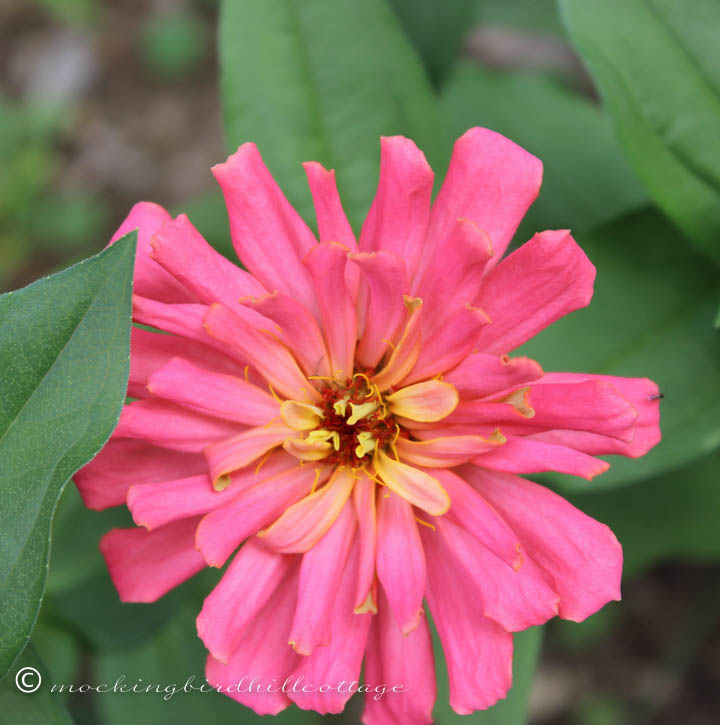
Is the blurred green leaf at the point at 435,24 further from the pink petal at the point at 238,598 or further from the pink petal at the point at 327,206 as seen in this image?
the pink petal at the point at 238,598

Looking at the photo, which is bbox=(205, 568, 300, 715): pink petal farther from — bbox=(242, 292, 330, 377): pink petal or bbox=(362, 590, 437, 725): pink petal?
bbox=(242, 292, 330, 377): pink petal

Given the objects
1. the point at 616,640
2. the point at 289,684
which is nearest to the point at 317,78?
the point at 289,684

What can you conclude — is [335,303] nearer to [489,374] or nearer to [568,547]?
[489,374]

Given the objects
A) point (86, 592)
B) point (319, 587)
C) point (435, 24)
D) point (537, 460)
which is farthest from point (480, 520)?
point (435, 24)

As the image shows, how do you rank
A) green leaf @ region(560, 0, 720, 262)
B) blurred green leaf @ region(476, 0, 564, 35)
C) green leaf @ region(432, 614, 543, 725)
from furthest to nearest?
blurred green leaf @ region(476, 0, 564, 35) < green leaf @ region(432, 614, 543, 725) < green leaf @ region(560, 0, 720, 262)

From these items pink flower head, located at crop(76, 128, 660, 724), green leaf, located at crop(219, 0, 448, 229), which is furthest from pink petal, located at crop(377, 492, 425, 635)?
green leaf, located at crop(219, 0, 448, 229)

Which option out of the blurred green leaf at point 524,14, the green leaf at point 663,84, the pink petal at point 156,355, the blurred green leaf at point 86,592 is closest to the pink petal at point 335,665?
the pink petal at point 156,355
